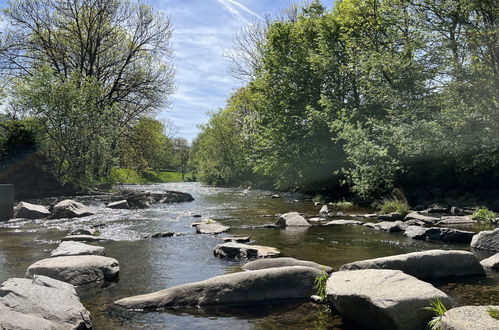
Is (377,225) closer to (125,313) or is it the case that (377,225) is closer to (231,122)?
(125,313)

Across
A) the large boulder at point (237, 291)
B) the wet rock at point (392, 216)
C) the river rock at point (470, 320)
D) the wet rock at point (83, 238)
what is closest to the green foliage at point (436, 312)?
the river rock at point (470, 320)

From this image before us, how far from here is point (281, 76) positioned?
107 feet

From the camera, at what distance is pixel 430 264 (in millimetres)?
7867

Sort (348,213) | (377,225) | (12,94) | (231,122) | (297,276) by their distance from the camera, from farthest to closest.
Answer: (231,122) < (12,94) < (348,213) < (377,225) < (297,276)

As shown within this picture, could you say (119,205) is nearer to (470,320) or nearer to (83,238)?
(83,238)

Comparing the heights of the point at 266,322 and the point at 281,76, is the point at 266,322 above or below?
below

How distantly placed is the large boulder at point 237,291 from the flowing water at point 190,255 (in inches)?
9.0

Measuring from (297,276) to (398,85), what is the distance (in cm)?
1864

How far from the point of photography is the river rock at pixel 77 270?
25.1 feet

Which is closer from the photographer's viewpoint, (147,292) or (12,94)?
(147,292)

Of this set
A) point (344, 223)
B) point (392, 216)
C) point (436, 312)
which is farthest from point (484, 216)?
point (436, 312)

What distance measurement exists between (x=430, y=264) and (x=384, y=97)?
53.9 ft

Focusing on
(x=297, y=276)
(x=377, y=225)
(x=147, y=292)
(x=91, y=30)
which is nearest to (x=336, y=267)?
(x=297, y=276)

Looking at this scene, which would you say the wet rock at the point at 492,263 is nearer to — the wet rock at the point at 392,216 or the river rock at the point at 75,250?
the wet rock at the point at 392,216
